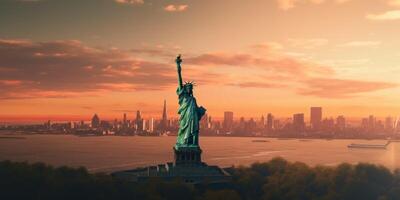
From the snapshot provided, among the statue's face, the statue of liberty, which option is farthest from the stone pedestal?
the statue's face

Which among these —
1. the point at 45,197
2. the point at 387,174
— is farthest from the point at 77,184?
the point at 387,174

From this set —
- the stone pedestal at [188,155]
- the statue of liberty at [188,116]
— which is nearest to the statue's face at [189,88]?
the statue of liberty at [188,116]

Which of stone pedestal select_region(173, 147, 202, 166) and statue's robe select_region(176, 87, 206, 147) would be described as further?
statue's robe select_region(176, 87, 206, 147)

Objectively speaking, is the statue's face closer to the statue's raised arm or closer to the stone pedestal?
the statue's raised arm

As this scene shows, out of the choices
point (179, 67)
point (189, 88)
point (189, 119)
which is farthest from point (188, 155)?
point (179, 67)

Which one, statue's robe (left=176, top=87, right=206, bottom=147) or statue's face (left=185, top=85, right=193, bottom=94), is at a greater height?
statue's face (left=185, top=85, right=193, bottom=94)

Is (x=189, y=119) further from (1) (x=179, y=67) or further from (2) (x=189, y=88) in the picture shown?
(1) (x=179, y=67)

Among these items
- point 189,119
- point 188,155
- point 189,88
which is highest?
point 189,88

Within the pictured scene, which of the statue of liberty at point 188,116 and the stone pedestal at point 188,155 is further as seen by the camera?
the statue of liberty at point 188,116

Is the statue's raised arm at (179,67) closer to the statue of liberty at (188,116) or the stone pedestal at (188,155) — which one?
the statue of liberty at (188,116)
